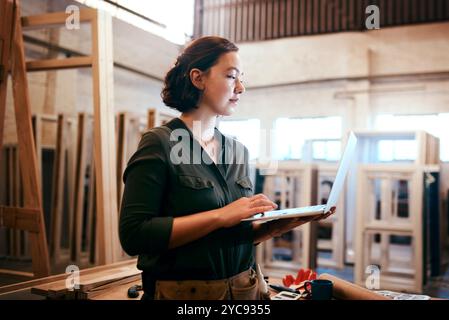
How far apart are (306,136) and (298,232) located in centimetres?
330

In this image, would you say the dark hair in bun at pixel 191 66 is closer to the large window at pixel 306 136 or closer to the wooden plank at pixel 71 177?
the wooden plank at pixel 71 177

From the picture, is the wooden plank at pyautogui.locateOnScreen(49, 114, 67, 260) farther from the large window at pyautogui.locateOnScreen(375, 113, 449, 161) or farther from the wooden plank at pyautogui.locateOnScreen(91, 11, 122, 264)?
the large window at pyautogui.locateOnScreen(375, 113, 449, 161)

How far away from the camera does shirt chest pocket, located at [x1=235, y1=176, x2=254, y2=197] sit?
1.32 metres

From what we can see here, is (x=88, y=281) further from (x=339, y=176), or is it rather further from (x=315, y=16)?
(x=315, y=16)

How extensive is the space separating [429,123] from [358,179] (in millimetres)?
3599

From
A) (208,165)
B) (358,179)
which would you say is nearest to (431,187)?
(358,179)

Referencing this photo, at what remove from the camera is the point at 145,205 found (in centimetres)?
108

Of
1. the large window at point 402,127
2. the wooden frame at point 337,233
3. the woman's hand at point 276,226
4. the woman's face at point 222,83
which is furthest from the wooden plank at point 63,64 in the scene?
the large window at point 402,127

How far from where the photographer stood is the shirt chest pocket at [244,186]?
4.34 feet

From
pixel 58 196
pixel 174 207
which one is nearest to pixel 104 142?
pixel 174 207

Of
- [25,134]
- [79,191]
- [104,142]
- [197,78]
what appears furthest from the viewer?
[79,191]

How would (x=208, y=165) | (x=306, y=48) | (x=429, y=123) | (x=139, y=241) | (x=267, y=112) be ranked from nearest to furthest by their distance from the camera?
(x=139, y=241), (x=208, y=165), (x=429, y=123), (x=306, y=48), (x=267, y=112)

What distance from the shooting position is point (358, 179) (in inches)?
157

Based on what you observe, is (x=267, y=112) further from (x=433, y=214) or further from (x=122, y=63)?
(x=433, y=214)
